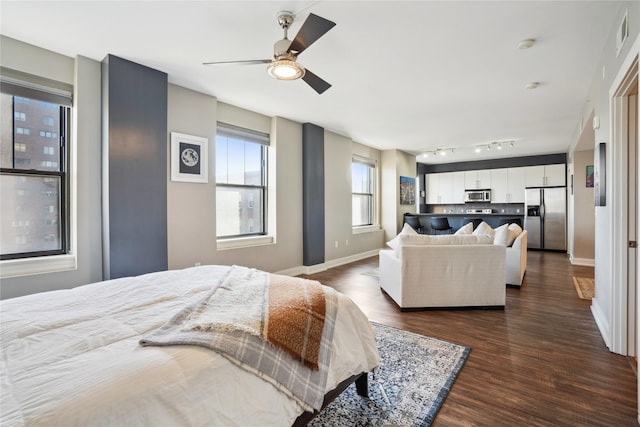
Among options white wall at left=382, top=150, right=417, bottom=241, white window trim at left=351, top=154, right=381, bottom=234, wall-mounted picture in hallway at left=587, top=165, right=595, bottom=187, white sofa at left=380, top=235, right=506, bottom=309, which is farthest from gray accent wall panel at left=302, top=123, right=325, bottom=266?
wall-mounted picture in hallway at left=587, top=165, right=595, bottom=187

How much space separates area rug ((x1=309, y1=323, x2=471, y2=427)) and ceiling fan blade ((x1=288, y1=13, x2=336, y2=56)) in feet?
7.23

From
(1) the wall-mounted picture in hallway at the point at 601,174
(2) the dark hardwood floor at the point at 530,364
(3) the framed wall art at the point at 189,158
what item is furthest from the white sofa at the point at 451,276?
(3) the framed wall art at the point at 189,158

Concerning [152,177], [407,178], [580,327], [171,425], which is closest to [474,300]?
[580,327]

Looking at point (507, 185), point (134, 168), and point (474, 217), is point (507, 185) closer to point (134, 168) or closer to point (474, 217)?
point (474, 217)

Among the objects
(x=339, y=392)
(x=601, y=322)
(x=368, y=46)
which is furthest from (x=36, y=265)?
(x=601, y=322)

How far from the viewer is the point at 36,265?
267 centimetres

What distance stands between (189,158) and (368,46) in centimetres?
236

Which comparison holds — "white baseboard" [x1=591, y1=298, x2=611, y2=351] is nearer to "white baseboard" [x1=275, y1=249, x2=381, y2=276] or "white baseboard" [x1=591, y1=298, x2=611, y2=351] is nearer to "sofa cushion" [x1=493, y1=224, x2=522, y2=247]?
"sofa cushion" [x1=493, y1=224, x2=522, y2=247]

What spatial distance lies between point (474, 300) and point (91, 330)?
3449mm

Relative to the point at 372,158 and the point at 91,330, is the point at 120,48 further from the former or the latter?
the point at 372,158

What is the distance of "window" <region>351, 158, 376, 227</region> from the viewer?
7.04 metres

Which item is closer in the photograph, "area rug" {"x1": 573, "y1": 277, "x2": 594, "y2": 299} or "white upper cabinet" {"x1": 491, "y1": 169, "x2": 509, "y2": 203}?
"area rug" {"x1": 573, "y1": 277, "x2": 594, "y2": 299}

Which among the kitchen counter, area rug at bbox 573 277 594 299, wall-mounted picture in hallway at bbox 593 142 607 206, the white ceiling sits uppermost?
the white ceiling

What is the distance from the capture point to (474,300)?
11.2 feet
